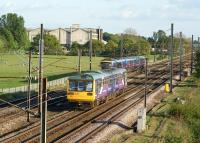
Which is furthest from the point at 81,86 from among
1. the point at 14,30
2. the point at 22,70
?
the point at 14,30

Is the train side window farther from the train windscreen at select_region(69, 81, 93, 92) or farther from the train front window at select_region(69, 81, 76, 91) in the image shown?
the train front window at select_region(69, 81, 76, 91)

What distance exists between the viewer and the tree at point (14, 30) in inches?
5769

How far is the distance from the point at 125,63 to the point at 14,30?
94.1m

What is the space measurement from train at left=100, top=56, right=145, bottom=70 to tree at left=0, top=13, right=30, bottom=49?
62.7m

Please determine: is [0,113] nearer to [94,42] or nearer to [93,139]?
[93,139]

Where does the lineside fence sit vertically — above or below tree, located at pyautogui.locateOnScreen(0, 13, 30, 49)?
below

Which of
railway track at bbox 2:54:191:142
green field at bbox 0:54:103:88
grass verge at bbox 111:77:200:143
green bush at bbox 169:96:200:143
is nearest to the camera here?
railway track at bbox 2:54:191:142

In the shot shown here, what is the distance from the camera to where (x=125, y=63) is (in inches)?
2938

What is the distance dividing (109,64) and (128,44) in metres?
71.5

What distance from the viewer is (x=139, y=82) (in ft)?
218

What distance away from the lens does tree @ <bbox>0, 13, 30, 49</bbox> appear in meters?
147

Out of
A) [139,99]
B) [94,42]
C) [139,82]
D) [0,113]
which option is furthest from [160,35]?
[0,113]

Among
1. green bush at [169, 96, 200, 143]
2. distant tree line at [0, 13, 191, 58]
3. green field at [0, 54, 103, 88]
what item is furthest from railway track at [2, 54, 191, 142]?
distant tree line at [0, 13, 191, 58]

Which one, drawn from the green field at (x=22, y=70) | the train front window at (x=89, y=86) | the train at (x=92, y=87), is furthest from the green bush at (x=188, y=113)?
the green field at (x=22, y=70)
